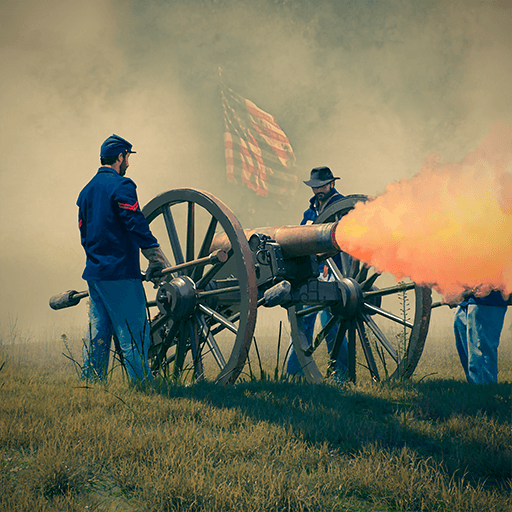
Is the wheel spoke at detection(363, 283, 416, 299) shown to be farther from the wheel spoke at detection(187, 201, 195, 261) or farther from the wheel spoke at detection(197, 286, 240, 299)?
the wheel spoke at detection(187, 201, 195, 261)

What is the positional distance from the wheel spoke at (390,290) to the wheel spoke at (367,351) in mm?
271

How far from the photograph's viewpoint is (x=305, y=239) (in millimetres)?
4344

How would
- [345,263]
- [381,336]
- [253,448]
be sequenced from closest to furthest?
[253,448]
[381,336]
[345,263]

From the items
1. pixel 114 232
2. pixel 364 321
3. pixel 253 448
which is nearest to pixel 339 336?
pixel 364 321

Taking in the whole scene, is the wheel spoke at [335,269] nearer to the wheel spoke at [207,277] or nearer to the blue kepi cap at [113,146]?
the wheel spoke at [207,277]

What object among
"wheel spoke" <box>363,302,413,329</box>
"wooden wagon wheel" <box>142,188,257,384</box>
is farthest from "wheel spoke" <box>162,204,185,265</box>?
"wheel spoke" <box>363,302,413,329</box>

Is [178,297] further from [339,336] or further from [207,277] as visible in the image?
[339,336]

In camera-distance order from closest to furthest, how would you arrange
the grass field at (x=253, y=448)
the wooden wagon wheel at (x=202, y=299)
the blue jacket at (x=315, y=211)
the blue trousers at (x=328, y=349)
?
the grass field at (x=253, y=448) < the wooden wagon wheel at (x=202, y=299) < the blue trousers at (x=328, y=349) < the blue jacket at (x=315, y=211)

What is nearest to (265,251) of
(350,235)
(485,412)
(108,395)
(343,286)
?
(350,235)

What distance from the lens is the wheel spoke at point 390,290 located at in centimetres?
460

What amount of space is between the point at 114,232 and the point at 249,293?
1.30 metres

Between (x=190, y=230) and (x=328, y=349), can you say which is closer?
(x=190, y=230)

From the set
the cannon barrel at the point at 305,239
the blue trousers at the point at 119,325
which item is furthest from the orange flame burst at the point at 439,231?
the blue trousers at the point at 119,325

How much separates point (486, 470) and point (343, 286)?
8.35 ft
